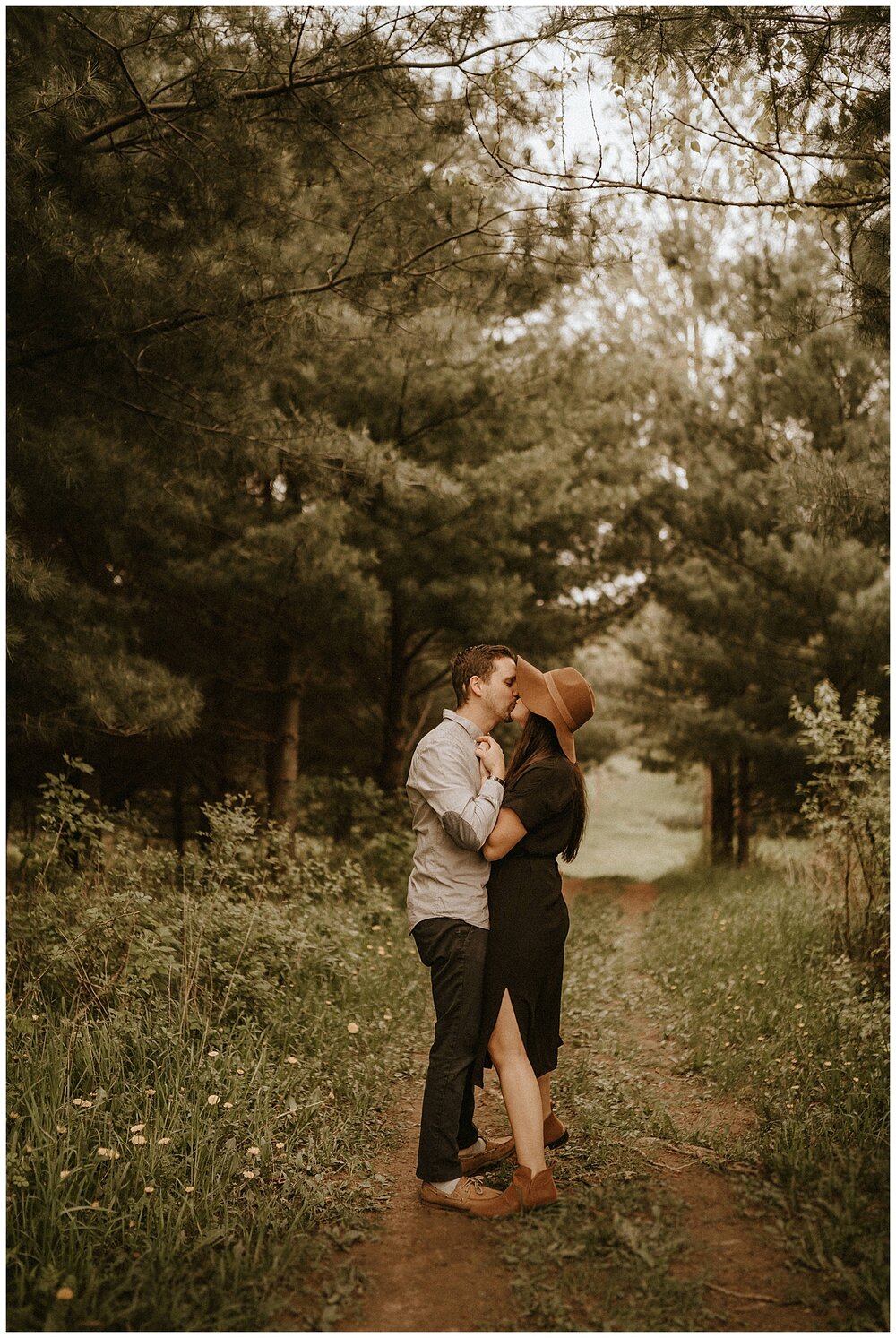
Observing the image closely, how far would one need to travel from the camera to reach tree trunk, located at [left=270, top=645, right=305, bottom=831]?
455 inches

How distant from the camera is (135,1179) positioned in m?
3.62

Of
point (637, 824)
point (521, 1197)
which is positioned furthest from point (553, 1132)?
point (637, 824)

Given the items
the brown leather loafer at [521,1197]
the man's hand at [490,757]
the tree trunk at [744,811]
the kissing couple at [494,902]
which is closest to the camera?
the brown leather loafer at [521,1197]

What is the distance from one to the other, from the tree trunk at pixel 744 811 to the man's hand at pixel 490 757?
11420 mm

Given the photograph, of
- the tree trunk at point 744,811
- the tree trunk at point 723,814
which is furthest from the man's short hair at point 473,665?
the tree trunk at point 723,814

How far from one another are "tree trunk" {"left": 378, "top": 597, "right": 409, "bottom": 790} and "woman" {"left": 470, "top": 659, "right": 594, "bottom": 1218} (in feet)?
29.0

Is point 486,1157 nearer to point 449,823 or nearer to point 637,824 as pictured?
point 449,823

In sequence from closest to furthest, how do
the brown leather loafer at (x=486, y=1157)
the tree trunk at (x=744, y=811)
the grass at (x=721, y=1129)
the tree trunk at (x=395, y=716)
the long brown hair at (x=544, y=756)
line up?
the grass at (x=721, y=1129)
the long brown hair at (x=544, y=756)
the brown leather loafer at (x=486, y=1157)
the tree trunk at (x=395, y=716)
the tree trunk at (x=744, y=811)

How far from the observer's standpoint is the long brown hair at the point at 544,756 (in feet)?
13.5

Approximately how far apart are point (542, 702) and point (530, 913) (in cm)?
90

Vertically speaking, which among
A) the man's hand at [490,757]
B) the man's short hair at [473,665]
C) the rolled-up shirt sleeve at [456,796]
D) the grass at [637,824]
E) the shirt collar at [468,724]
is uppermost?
the man's short hair at [473,665]

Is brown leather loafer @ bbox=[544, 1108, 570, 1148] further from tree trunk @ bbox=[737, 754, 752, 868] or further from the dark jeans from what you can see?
tree trunk @ bbox=[737, 754, 752, 868]


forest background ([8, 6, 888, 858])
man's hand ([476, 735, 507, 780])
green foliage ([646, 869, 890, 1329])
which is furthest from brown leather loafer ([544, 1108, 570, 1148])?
forest background ([8, 6, 888, 858])

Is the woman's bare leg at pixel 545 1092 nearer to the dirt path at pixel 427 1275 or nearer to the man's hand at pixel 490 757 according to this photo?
the dirt path at pixel 427 1275
